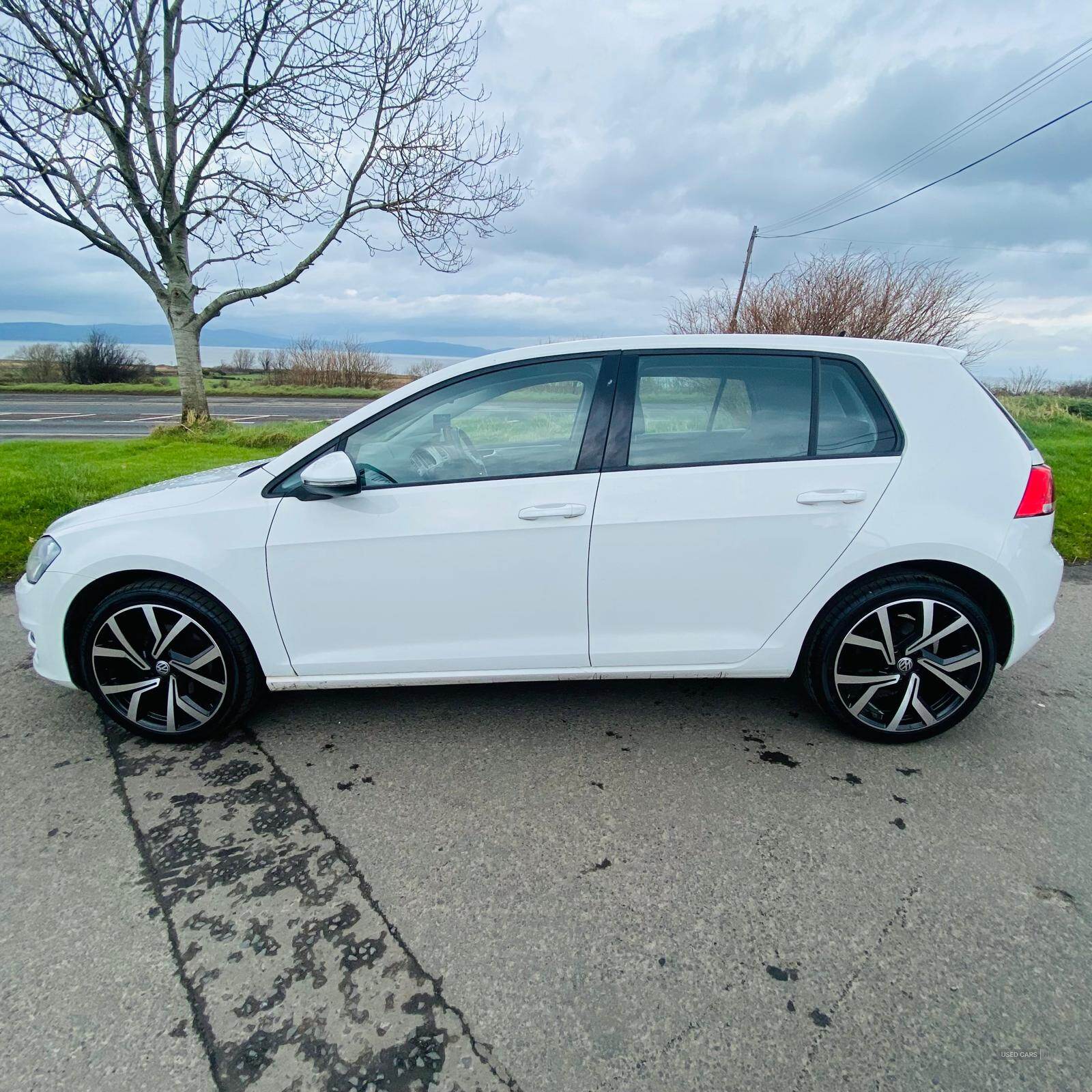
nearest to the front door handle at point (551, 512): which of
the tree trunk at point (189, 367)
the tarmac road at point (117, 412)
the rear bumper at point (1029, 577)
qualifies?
the rear bumper at point (1029, 577)

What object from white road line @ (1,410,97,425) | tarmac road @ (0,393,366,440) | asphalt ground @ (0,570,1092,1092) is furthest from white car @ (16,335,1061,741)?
white road line @ (1,410,97,425)

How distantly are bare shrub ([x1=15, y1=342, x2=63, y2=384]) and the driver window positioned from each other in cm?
3748

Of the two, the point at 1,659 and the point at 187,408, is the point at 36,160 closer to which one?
the point at 187,408

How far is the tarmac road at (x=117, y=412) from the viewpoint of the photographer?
16328 mm

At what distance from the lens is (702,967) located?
1.80 metres

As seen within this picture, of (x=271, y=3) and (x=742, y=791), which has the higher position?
(x=271, y=3)

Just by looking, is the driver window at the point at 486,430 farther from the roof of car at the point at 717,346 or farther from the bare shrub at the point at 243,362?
the bare shrub at the point at 243,362

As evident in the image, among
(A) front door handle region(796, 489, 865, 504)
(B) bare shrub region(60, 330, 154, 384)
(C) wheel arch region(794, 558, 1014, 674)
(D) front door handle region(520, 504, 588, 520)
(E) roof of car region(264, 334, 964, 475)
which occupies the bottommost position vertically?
(C) wheel arch region(794, 558, 1014, 674)

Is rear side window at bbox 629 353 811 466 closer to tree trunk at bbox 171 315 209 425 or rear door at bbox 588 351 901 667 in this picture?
rear door at bbox 588 351 901 667

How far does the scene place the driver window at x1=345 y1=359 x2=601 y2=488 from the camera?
108 inches

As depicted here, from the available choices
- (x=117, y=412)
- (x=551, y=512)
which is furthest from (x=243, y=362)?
(x=551, y=512)

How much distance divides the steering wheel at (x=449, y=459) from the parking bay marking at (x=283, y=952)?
4.53 ft

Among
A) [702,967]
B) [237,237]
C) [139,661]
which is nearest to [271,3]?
[237,237]

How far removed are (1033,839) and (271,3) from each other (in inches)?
500
